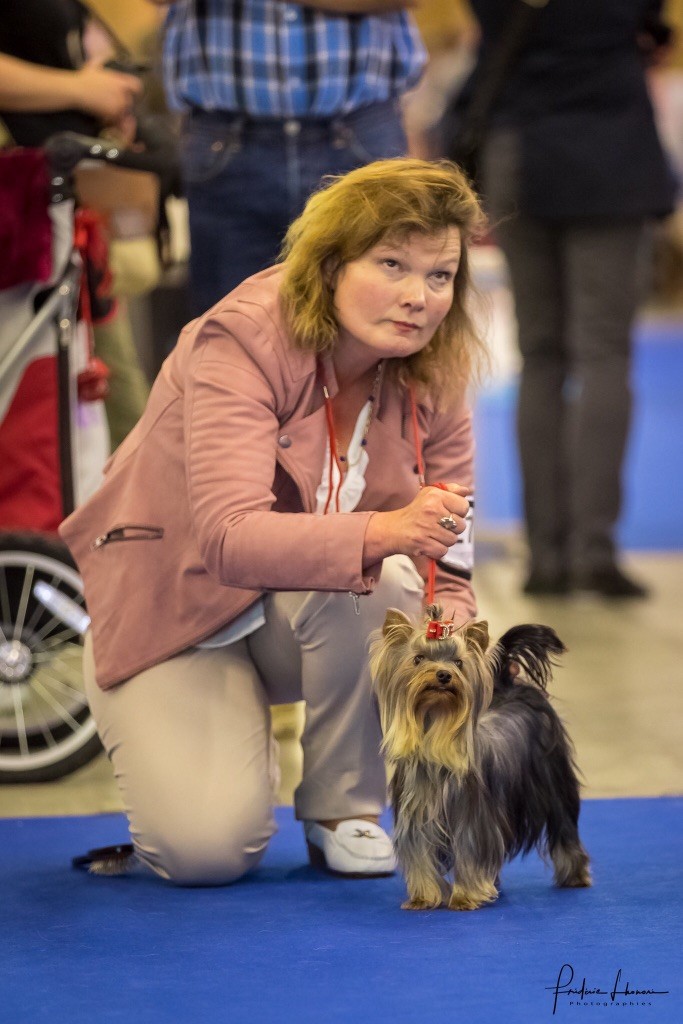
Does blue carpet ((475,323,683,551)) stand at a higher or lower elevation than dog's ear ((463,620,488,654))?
lower

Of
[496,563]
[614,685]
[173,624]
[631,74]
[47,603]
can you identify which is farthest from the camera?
[496,563]

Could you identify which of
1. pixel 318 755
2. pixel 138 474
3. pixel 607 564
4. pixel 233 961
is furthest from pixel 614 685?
pixel 233 961

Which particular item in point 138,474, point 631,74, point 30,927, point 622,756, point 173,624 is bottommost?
point 622,756

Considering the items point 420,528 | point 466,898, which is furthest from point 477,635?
point 466,898

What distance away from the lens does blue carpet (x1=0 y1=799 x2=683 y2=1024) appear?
1634mm

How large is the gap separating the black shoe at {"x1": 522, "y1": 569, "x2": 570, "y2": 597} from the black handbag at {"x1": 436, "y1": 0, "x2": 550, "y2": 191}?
1.12 metres

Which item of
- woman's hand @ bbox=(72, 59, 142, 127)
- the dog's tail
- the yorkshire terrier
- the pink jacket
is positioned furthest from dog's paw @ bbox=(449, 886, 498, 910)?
woman's hand @ bbox=(72, 59, 142, 127)

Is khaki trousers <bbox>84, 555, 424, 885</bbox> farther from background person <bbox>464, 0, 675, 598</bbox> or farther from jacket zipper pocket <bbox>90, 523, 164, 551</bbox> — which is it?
Answer: background person <bbox>464, 0, 675, 598</bbox>

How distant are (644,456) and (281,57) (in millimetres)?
4608

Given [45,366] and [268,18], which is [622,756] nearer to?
[45,366]

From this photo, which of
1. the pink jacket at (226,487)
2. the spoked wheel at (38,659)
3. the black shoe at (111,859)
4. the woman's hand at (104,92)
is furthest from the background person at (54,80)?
the black shoe at (111,859)

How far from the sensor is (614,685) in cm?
331

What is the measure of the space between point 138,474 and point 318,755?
1.56 feet

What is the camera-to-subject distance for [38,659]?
2688 millimetres
